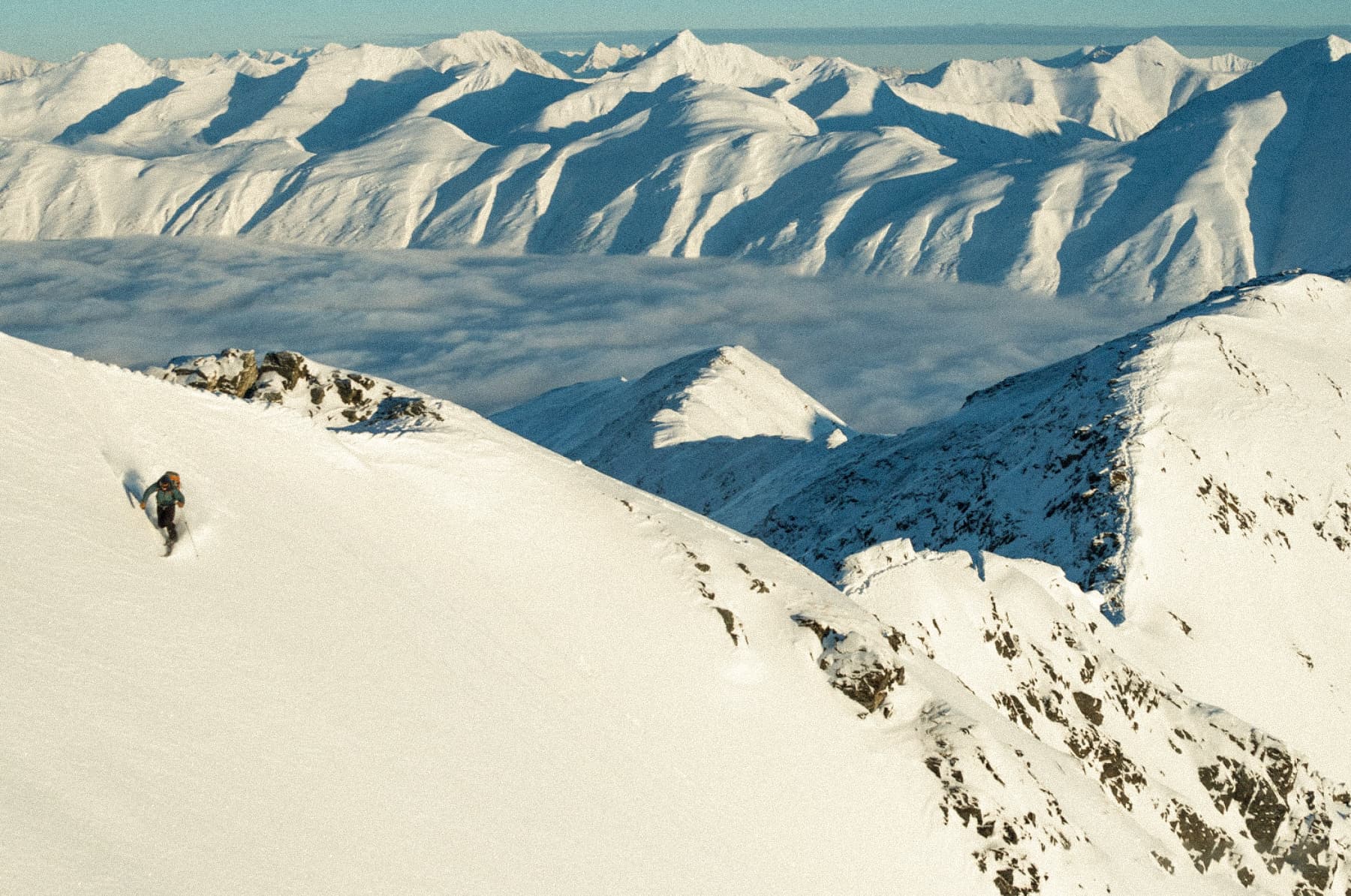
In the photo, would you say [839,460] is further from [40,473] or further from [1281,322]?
[40,473]

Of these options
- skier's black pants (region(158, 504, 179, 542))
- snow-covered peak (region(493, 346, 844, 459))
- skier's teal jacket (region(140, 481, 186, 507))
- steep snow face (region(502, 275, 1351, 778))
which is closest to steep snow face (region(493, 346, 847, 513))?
snow-covered peak (region(493, 346, 844, 459))

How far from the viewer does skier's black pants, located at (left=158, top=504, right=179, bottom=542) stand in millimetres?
19750

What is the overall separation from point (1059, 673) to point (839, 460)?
4986 cm

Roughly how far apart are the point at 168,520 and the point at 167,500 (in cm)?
58

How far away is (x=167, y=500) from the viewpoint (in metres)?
19.6

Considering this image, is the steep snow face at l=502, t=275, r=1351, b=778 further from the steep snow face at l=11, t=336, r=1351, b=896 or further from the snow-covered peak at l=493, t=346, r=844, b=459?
the snow-covered peak at l=493, t=346, r=844, b=459

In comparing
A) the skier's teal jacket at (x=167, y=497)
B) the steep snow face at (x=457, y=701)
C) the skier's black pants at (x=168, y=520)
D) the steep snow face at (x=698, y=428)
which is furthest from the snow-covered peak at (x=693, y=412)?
the skier's teal jacket at (x=167, y=497)

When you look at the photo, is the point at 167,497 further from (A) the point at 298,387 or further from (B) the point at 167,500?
(A) the point at 298,387

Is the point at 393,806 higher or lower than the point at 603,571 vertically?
higher

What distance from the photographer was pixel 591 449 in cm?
11619

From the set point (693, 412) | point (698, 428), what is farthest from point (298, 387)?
point (693, 412)

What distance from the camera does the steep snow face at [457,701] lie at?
629 inches

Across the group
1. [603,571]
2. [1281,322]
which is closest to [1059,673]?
[603,571]

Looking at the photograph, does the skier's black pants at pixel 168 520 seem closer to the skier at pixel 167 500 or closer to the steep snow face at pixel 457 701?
the skier at pixel 167 500
